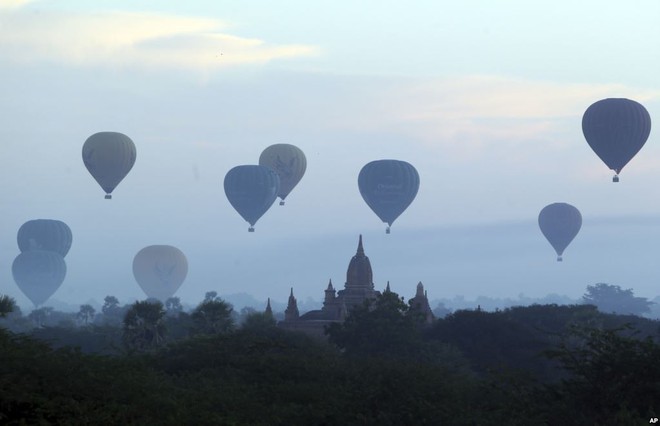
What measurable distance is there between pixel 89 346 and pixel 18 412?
98723 mm

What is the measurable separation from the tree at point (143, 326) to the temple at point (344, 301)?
38615 mm

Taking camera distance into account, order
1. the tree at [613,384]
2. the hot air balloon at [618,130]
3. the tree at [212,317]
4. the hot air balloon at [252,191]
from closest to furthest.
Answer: the tree at [613,384] → the tree at [212,317] → the hot air balloon at [618,130] → the hot air balloon at [252,191]

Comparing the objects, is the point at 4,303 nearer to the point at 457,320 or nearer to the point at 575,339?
the point at 457,320

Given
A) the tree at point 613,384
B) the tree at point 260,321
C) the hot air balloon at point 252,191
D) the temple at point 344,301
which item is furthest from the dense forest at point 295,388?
the hot air balloon at point 252,191

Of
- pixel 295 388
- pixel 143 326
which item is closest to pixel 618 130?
pixel 143 326

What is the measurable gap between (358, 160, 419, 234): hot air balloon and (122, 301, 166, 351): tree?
52622 millimetres

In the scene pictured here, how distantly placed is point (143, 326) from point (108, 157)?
59.9m

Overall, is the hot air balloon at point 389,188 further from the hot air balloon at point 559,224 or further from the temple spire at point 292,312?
the hot air balloon at point 559,224

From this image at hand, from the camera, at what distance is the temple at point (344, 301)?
123938 mm

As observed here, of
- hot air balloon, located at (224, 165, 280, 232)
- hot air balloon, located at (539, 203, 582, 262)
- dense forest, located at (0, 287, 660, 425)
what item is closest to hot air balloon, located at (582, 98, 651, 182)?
hot air balloon, located at (224, 165, 280, 232)

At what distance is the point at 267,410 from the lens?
4681cm

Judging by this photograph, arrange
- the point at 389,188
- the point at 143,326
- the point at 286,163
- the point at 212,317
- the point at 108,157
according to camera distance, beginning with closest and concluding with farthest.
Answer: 1. the point at 143,326
2. the point at 212,317
3. the point at 389,188
4. the point at 108,157
5. the point at 286,163

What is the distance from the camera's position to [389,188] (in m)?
134

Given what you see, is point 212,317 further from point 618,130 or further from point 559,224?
point 559,224
